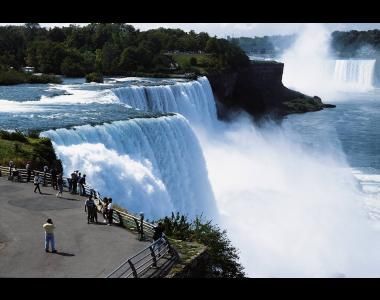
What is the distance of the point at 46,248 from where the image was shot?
13609mm

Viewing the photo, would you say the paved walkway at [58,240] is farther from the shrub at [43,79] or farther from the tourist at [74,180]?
the shrub at [43,79]

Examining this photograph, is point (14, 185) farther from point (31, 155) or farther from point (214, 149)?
point (214, 149)

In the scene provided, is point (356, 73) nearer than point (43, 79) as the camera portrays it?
No

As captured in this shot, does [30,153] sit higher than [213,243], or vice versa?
[30,153]

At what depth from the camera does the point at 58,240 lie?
14539 mm

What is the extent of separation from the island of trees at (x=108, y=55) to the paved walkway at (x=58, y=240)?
1657 inches

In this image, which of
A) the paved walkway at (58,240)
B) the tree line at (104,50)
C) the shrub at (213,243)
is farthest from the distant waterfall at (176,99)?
the shrub at (213,243)

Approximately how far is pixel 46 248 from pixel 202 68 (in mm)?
62130

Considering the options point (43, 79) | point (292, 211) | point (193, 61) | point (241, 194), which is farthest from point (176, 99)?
point (193, 61)

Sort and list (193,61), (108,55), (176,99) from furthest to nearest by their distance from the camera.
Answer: (193,61) → (108,55) → (176,99)

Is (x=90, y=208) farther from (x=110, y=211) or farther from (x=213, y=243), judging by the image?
(x=213, y=243)

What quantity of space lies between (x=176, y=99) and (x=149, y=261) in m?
36.9

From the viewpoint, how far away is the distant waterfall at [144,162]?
23.3 m
